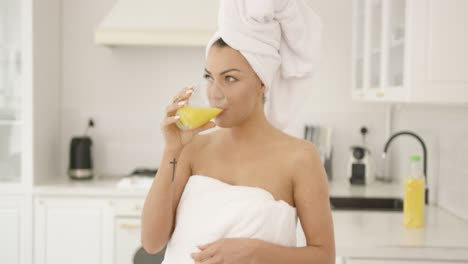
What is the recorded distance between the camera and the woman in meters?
1.27

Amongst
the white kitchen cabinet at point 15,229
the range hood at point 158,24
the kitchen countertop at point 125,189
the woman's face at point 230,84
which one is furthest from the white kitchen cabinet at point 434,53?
the white kitchen cabinet at point 15,229

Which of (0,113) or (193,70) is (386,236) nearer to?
(193,70)

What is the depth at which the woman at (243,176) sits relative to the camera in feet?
4.16

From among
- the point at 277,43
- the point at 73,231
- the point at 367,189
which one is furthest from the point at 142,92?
the point at 277,43

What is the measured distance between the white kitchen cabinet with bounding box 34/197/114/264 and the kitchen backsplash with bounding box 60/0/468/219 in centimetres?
56

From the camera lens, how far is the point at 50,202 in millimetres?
3514

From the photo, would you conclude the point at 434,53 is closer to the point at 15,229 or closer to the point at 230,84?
the point at 230,84

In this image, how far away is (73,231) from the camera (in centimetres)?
352

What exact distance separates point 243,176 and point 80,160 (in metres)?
2.59

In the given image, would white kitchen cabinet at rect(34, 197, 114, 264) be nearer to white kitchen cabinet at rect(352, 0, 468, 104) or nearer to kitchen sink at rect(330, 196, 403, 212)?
kitchen sink at rect(330, 196, 403, 212)

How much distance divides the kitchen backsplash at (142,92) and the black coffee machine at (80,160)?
0.24m

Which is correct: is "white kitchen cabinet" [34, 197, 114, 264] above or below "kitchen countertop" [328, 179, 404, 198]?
below

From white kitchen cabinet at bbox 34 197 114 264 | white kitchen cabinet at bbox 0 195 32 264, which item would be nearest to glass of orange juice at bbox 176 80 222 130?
white kitchen cabinet at bbox 34 197 114 264

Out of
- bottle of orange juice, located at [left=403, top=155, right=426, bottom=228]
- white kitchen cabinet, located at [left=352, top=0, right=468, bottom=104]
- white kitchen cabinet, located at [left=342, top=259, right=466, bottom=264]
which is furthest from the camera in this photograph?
bottle of orange juice, located at [left=403, top=155, right=426, bottom=228]
